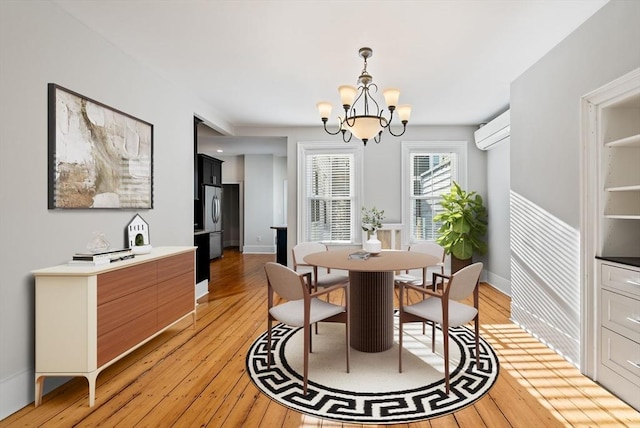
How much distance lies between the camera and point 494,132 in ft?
15.5

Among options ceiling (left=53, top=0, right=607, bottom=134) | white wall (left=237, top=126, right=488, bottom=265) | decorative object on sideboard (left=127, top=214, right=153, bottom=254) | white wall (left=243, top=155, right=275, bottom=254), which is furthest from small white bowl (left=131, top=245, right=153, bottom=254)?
white wall (left=243, top=155, right=275, bottom=254)

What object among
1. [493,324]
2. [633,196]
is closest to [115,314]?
[493,324]

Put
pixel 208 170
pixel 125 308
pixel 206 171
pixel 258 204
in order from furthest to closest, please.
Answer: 1. pixel 258 204
2. pixel 208 170
3. pixel 206 171
4. pixel 125 308

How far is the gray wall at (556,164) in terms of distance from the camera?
232cm

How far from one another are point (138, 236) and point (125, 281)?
0.72m

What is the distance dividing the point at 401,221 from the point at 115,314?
451 cm

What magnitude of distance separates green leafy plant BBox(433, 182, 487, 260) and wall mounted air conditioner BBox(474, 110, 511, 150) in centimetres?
76

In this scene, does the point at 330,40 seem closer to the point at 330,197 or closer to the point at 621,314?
the point at 621,314

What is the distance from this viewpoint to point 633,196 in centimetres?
242

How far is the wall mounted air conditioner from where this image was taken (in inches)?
171

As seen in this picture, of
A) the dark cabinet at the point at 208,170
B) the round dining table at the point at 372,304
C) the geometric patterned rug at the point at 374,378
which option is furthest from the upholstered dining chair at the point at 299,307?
the dark cabinet at the point at 208,170

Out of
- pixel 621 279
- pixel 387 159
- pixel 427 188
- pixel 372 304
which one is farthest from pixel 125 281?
pixel 427 188

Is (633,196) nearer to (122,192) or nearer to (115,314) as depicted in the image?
Result: (115,314)

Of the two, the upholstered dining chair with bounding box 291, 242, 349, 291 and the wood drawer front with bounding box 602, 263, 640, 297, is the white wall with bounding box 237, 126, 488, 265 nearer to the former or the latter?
the upholstered dining chair with bounding box 291, 242, 349, 291
